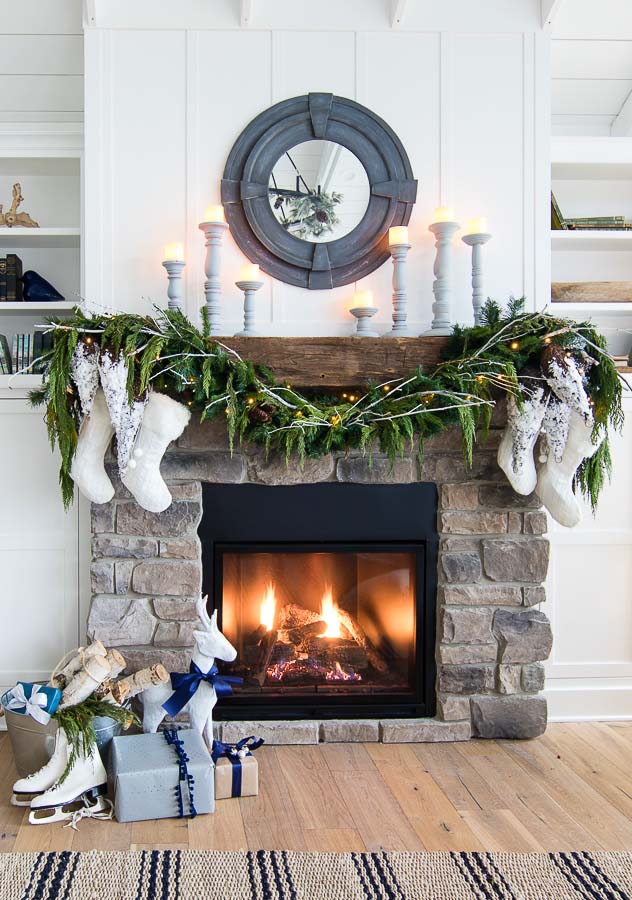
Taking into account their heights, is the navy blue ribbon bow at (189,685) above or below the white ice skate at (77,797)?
above

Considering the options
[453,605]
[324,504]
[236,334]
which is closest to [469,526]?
[453,605]

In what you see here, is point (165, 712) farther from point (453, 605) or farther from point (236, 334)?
point (236, 334)

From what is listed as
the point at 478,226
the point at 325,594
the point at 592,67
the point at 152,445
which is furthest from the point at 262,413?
the point at 592,67

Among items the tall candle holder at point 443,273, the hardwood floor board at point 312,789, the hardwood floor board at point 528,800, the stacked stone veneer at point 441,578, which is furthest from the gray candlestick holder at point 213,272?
the hardwood floor board at point 528,800

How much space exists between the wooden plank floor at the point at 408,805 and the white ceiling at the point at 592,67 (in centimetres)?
237

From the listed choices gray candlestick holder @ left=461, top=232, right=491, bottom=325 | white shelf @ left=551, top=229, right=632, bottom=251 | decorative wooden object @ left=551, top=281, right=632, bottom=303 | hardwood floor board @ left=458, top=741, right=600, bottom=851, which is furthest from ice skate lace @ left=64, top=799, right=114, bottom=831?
white shelf @ left=551, top=229, right=632, bottom=251

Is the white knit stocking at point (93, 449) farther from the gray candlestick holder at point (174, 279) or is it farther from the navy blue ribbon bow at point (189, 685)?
the navy blue ribbon bow at point (189, 685)

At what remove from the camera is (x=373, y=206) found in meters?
2.57

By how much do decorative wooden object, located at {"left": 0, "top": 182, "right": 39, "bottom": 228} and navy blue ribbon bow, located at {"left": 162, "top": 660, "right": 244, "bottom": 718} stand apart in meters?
1.74

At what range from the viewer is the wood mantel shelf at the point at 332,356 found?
7.59 feet

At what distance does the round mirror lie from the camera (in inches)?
100

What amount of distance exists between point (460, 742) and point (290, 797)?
702 millimetres

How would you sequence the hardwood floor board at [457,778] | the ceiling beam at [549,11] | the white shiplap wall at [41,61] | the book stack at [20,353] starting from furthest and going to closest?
the book stack at [20,353] < the white shiplap wall at [41,61] < the ceiling beam at [549,11] < the hardwood floor board at [457,778]

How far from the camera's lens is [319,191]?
2.56 meters
